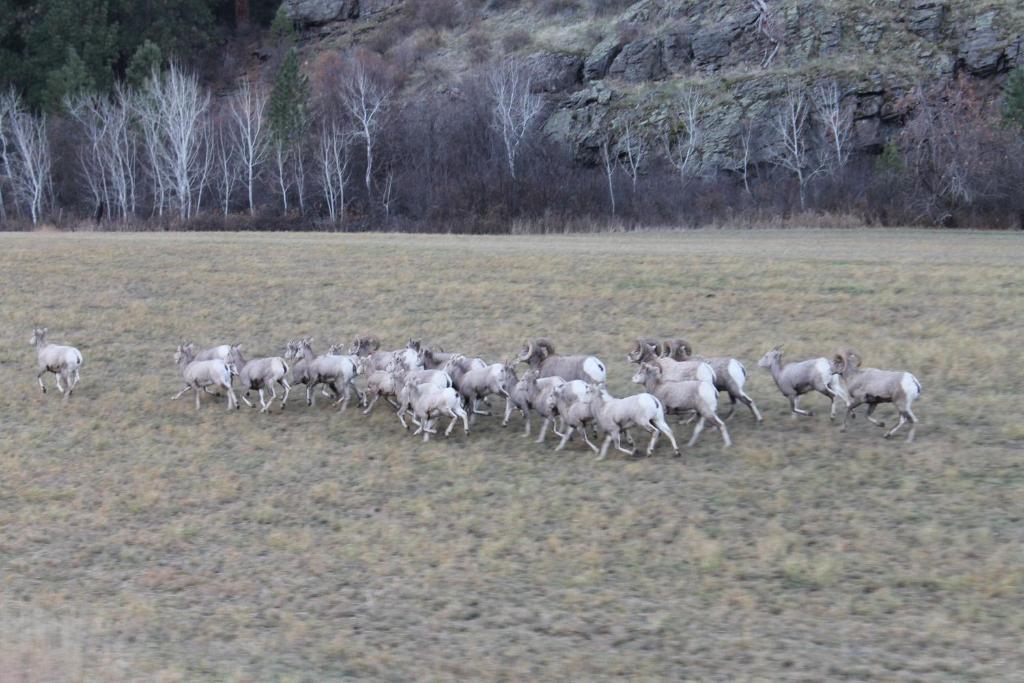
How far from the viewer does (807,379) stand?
15.4 meters

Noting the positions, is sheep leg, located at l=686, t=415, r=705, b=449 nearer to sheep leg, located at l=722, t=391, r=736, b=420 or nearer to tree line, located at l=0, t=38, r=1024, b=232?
sheep leg, located at l=722, t=391, r=736, b=420

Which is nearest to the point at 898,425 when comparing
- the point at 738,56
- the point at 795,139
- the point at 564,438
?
the point at 564,438

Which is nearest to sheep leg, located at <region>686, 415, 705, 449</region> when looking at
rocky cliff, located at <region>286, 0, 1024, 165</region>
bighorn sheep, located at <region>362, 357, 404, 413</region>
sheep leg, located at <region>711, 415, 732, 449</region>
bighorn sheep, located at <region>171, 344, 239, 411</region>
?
sheep leg, located at <region>711, 415, 732, 449</region>

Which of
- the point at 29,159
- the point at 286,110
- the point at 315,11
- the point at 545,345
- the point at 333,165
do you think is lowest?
the point at 545,345

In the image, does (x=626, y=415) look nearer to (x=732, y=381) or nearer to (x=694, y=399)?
(x=694, y=399)

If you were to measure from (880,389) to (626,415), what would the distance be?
3451 millimetres

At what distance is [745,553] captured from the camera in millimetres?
10992

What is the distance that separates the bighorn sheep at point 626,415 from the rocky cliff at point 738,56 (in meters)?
53.9

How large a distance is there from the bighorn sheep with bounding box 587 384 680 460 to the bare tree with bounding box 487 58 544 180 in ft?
168

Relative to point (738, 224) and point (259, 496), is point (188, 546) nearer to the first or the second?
point (259, 496)

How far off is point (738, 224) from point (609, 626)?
43495mm

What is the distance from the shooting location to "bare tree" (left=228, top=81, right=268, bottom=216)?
2621 inches

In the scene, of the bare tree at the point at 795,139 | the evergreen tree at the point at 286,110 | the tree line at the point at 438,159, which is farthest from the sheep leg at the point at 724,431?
the evergreen tree at the point at 286,110

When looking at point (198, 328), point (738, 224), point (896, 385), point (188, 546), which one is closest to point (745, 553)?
point (896, 385)
